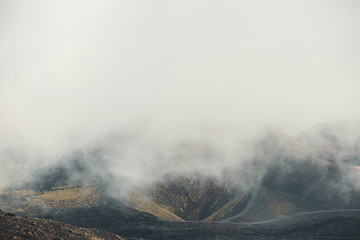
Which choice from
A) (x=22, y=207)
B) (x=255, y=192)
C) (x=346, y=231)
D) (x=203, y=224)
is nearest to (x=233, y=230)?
(x=203, y=224)

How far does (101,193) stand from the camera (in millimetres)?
194500

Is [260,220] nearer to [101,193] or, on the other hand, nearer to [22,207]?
[101,193]

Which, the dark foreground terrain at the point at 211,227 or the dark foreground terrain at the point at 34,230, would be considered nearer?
the dark foreground terrain at the point at 34,230

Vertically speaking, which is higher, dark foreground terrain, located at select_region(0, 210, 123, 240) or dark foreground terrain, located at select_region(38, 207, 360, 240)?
dark foreground terrain, located at select_region(0, 210, 123, 240)

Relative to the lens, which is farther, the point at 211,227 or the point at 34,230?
the point at 211,227

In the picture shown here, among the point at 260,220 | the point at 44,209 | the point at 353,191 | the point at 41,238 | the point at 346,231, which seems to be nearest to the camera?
the point at 41,238

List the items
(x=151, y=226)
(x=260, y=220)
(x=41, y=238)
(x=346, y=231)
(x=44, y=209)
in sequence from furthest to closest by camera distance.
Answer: (x=44, y=209) → (x=260, y=220) → (x=151, y=226) → (x=346, y=231) → (x=41, y=238)

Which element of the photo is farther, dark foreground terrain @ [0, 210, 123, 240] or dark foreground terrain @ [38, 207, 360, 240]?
dark foreground terrain @ [38, 207, 360, 240]

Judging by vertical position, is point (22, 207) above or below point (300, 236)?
above

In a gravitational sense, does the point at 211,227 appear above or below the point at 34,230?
below

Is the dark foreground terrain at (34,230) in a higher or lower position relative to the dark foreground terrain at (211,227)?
higher

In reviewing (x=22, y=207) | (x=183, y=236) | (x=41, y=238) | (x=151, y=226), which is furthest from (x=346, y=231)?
(x=22, y=207)

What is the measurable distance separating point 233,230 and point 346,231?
5116 centimetres

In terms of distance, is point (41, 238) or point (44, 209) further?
A: point (44, 209)
